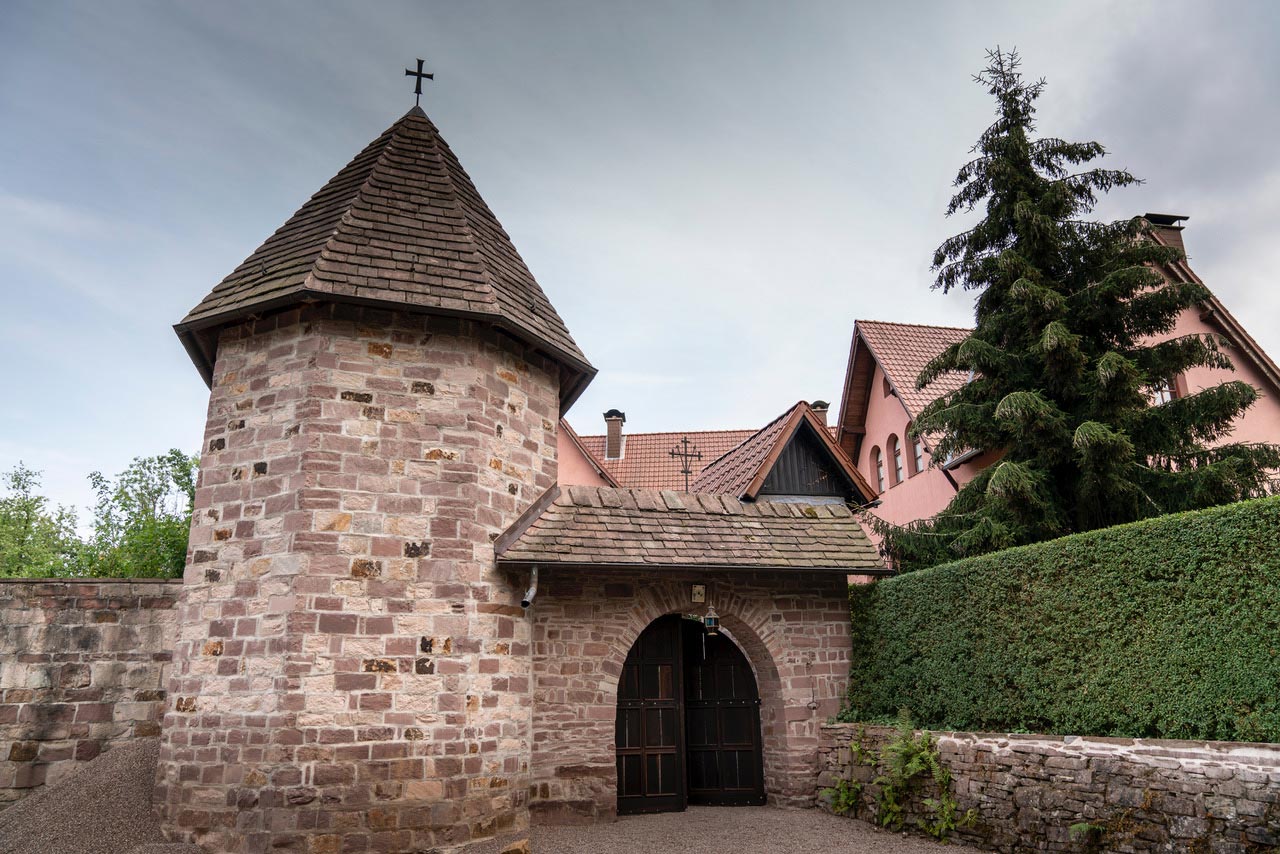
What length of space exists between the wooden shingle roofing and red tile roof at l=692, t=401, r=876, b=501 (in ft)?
15.0

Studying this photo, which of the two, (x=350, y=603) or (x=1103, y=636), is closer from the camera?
(x=1103, y=636)

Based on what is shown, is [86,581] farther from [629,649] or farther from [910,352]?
[910,352]

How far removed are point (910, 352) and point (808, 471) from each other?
5.22 m

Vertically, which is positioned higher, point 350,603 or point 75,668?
point 350,603

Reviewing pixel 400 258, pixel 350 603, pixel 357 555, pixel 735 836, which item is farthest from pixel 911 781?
pixel 400 258

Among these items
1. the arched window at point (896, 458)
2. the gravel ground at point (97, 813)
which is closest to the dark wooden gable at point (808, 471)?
the arched window at point (896, 458)

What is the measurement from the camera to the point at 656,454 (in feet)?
85.7

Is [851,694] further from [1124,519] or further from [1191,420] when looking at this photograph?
[1191,420]

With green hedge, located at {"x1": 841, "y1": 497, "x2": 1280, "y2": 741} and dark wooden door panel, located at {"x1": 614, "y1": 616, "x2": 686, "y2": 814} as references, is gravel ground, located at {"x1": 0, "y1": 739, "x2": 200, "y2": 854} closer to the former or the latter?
dark wooden door panel, located at {"x1": 614, "y1": 616, "x2": 686, "y2": 814}

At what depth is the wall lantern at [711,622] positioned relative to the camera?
9453 mm

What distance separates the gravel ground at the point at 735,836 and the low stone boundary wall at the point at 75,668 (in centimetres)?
436

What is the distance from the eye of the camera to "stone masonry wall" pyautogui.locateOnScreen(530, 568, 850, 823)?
8.47 metres

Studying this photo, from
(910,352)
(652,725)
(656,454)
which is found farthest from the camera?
(656,454)

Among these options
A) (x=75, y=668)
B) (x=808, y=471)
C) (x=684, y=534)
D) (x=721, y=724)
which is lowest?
(x=721, y=724)
